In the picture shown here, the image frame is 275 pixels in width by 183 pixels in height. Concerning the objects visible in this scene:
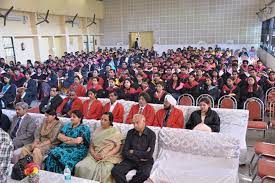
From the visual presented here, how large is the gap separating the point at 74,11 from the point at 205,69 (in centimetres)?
925

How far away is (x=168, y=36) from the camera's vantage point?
57.5 ft

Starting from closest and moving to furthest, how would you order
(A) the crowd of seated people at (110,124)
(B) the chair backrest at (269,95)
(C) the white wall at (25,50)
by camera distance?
(A) the crowd of seated people at (110,124)
(B) the chair backrest at (269,95)
(C) the white wall at (25,50)

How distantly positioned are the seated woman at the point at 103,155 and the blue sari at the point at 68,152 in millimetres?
123

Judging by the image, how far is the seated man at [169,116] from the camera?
444 cm

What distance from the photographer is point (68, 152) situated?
3.90 m

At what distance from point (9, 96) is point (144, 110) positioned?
4.50 m

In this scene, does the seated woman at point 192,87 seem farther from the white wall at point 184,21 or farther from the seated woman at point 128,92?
the white wall at point 184,21

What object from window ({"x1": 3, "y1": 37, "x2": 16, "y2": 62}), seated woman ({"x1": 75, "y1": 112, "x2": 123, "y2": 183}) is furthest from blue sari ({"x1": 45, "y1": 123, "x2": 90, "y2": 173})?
window ({"x1": 3, "y1": 37, "x2": 16, "y2": 62})

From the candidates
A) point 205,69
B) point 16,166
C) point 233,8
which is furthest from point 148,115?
point 233,8

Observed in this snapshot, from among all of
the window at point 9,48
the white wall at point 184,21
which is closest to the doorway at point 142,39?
the white wall at point 184,21

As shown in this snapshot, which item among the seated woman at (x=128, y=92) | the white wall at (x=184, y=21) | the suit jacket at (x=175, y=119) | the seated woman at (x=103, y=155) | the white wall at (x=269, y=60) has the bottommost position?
the seated woman at (x=103, y=155)

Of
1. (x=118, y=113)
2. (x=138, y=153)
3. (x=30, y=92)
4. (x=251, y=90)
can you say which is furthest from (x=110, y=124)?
(x=30, y=92)

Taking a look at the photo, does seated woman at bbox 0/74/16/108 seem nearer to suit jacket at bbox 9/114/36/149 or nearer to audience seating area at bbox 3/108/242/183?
suit jacket at bbox 9/114/36/149

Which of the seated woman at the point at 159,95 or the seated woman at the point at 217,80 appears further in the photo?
the seated woman at the point at 217,80
